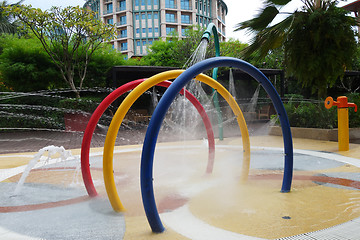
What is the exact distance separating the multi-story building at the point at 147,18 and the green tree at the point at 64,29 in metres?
39.1

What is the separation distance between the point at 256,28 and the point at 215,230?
26.0ft

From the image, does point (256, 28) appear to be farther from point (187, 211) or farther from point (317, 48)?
point (187, 211)

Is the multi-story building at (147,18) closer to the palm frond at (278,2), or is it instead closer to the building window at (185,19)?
the building window at (185,19)

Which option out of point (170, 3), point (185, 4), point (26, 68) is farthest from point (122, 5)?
point (26, 68)

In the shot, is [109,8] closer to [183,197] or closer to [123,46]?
[123,46]

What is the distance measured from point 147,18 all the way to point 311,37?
5095 cm

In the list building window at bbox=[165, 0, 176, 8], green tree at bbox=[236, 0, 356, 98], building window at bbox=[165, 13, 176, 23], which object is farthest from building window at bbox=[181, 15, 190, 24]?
green tree at bbox=[236, 0, 356, 98]

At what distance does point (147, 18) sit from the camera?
56219mm

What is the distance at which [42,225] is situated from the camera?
2984mm

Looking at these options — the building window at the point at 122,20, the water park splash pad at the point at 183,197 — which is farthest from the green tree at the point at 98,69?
the building window at the point at 122,20

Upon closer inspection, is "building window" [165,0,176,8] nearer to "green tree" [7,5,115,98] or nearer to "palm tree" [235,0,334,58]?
"green tree" [7,5,115,98]

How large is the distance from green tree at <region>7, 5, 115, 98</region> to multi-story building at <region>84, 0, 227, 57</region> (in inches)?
1538

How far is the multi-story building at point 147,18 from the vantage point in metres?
55.3

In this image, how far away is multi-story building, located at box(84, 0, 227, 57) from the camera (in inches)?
2179
